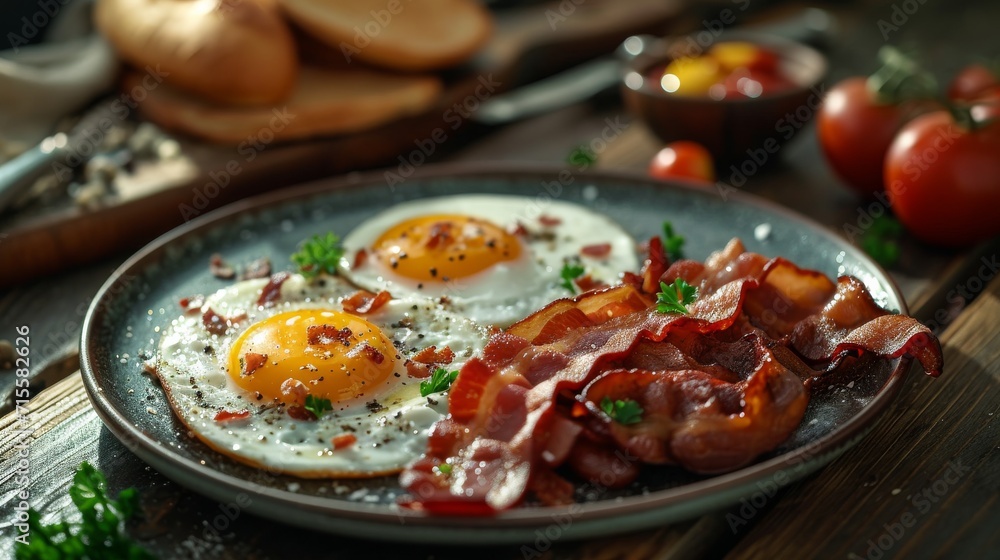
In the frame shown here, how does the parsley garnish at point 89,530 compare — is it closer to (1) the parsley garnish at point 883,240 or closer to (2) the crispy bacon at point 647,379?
(2) the crispy bacon at point 647,379

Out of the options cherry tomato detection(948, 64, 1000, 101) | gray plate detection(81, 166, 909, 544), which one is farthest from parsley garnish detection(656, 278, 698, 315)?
cherry tomato detection(948, 64, 1000, 101)

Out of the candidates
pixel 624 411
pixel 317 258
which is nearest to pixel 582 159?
pixel 317 258

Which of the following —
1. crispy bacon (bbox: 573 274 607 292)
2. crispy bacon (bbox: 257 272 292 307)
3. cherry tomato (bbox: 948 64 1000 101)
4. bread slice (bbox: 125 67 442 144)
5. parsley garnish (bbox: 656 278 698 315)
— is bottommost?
bread slice (bbox: 125 67 442 144)

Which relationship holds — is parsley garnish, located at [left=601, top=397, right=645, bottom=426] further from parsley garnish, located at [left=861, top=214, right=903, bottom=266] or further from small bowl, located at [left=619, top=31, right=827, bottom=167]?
small bowl, located at [left=619, top=31, right=827, bottom=167]

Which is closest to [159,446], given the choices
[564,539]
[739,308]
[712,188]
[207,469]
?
[207,469]

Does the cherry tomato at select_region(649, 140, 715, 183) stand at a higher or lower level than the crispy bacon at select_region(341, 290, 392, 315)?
higher

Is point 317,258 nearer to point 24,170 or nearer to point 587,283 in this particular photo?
point 587,283

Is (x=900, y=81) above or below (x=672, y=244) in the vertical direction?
above
